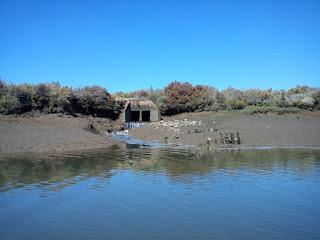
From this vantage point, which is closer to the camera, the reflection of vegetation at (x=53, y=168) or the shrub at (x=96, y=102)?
the reflection of vegetation at (x=53, y=168)

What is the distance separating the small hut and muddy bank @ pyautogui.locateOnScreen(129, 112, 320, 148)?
598cm

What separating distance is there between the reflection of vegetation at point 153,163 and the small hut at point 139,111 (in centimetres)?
2522

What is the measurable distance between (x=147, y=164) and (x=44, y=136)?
9.97m

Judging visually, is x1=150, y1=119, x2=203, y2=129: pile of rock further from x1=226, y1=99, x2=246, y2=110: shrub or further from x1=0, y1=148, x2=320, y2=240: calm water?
x1=0, y1=148, x2=320, y2=240: calm water

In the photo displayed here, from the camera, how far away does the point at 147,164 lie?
21.6 meters

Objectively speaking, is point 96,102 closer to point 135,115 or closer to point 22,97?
point 135,115

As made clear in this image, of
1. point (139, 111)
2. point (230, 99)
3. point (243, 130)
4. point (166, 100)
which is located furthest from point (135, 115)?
point (243, 130)

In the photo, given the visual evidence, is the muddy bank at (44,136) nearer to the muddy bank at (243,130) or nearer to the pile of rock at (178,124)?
the muddy bank at (243,130)

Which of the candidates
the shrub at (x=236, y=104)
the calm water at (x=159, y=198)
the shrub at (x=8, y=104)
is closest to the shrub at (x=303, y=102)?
the shrub at (x=236, y=104)

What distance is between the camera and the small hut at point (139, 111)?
52188 mm

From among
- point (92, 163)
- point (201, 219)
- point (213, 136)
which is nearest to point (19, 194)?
point (201, 219)

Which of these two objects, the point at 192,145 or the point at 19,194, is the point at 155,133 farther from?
the point at 19,194

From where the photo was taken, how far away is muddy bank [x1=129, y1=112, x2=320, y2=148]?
31.6 meters

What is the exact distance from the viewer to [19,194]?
554 inches
